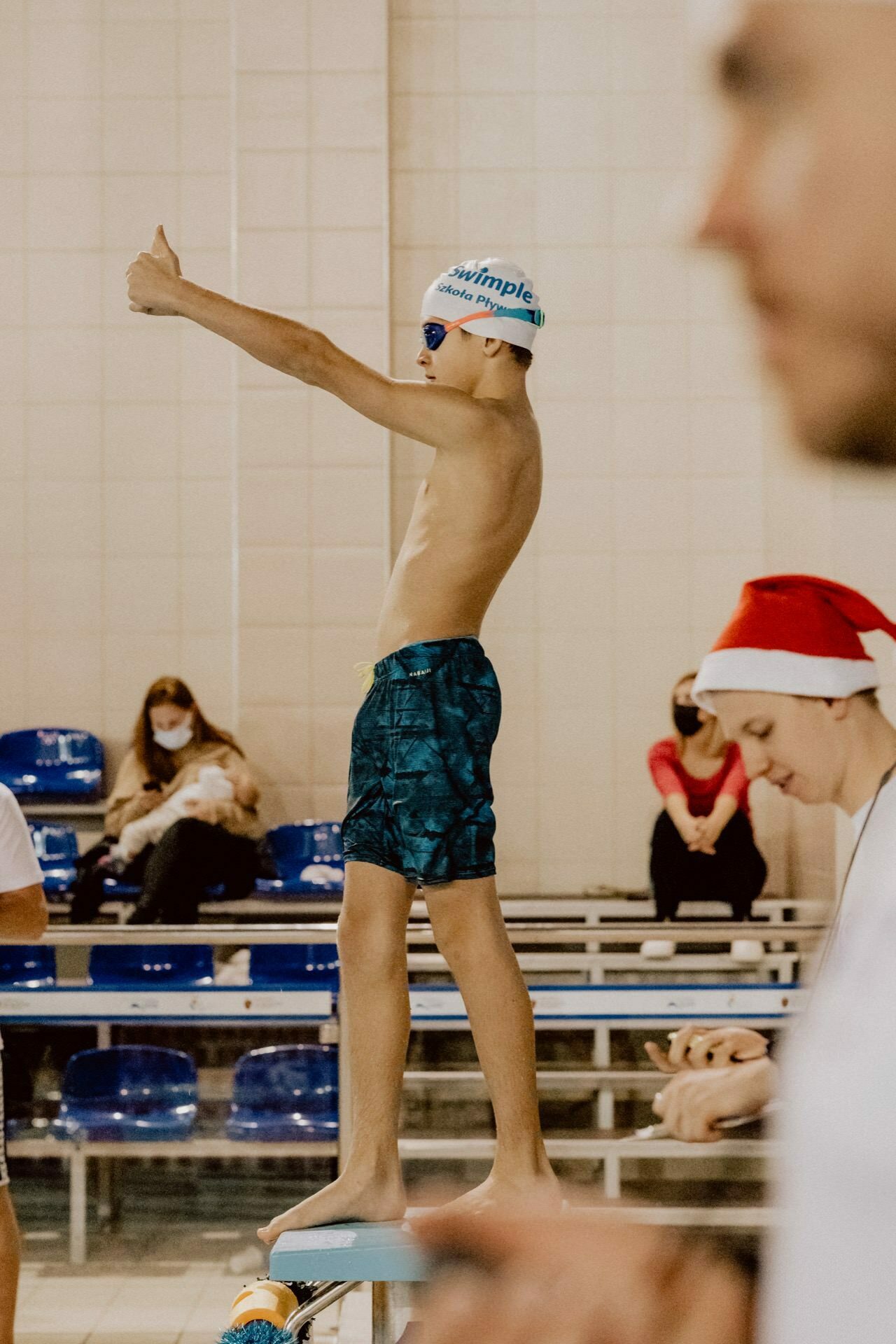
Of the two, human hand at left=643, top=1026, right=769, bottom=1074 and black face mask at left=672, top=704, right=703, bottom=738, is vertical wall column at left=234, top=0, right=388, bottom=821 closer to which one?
black face mask at left=672, top=704, right=703, bottom=738

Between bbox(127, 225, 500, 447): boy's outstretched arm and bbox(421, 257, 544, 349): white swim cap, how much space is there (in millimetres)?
243

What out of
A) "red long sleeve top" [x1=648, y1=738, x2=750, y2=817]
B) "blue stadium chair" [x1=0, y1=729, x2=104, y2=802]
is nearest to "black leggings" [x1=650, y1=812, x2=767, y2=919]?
"red long sleeve top" [x1=648, y1=738, x2=750, y2=817]

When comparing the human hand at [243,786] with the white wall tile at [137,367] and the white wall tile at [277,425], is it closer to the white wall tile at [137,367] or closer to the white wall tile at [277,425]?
the white wall tile at [277,425]

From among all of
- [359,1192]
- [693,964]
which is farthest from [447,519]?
[693,964]

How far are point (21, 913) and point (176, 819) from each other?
3085 millimetres

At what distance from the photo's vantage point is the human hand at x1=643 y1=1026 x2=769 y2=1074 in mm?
1504

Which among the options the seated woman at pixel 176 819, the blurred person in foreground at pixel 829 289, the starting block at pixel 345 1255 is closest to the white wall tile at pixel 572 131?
the seated woman at pixel 176 819

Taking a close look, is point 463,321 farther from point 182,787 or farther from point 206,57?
A: point 206,57

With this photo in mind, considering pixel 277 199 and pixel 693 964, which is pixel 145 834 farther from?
pixel 277 199

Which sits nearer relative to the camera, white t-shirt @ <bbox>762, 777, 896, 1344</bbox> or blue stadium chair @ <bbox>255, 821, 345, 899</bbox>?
white t-shirt @ <bbox>762, 777, 896, 1344</bbox>

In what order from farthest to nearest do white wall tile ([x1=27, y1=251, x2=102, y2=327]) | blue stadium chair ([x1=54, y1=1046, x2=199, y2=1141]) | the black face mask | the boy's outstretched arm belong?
white wall tile ([x1=27, y1=251, x2=102, y2=327])
the black face mask
blue stadium chair ([x1=54, y1=1046, x2=199, y2=1141])
the boy's outstretched arm

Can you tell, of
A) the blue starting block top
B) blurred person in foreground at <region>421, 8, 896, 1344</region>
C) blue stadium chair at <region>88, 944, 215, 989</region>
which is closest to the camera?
blurred person in foreground at <region>421, 8, 896, 1344</region>

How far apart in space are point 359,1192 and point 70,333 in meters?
6.63

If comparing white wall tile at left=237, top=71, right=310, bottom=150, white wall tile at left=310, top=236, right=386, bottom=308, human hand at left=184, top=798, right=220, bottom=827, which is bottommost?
human hand at left=184, top=798, right=220, bottom=827
